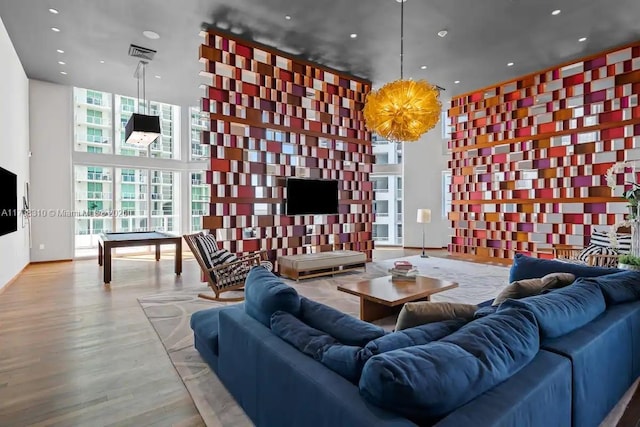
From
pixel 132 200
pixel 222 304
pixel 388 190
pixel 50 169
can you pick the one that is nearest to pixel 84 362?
pixel 222 304

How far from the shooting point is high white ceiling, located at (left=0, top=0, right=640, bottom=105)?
4602 mm

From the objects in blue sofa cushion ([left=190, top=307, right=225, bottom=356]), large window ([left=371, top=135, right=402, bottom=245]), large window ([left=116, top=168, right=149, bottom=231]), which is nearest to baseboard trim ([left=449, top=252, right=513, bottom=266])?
large window ([left=371, top=135, right=402, bottom=245])

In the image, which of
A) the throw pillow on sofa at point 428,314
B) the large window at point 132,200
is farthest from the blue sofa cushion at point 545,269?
the large window at point 132,200

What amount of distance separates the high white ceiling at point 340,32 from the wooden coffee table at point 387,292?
3.59 metres

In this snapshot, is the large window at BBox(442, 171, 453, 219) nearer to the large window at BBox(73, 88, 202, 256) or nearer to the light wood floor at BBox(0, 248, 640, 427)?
the large window at BBox(73, 88, 202, 256)

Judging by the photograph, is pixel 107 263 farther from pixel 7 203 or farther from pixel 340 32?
pixel 340 32

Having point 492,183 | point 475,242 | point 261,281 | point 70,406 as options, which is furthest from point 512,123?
point 70,406

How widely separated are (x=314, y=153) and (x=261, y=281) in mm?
4867

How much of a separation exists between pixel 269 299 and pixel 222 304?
2740 millimetres

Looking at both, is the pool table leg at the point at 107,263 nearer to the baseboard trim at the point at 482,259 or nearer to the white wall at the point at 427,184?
the baseboard trim at the point at 482,259

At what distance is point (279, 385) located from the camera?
150 cm

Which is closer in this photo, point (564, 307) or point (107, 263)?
point (564, 307)

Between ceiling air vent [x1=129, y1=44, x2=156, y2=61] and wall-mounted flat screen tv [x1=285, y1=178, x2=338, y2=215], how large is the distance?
317cm

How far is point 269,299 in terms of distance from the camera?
1.86 meters
